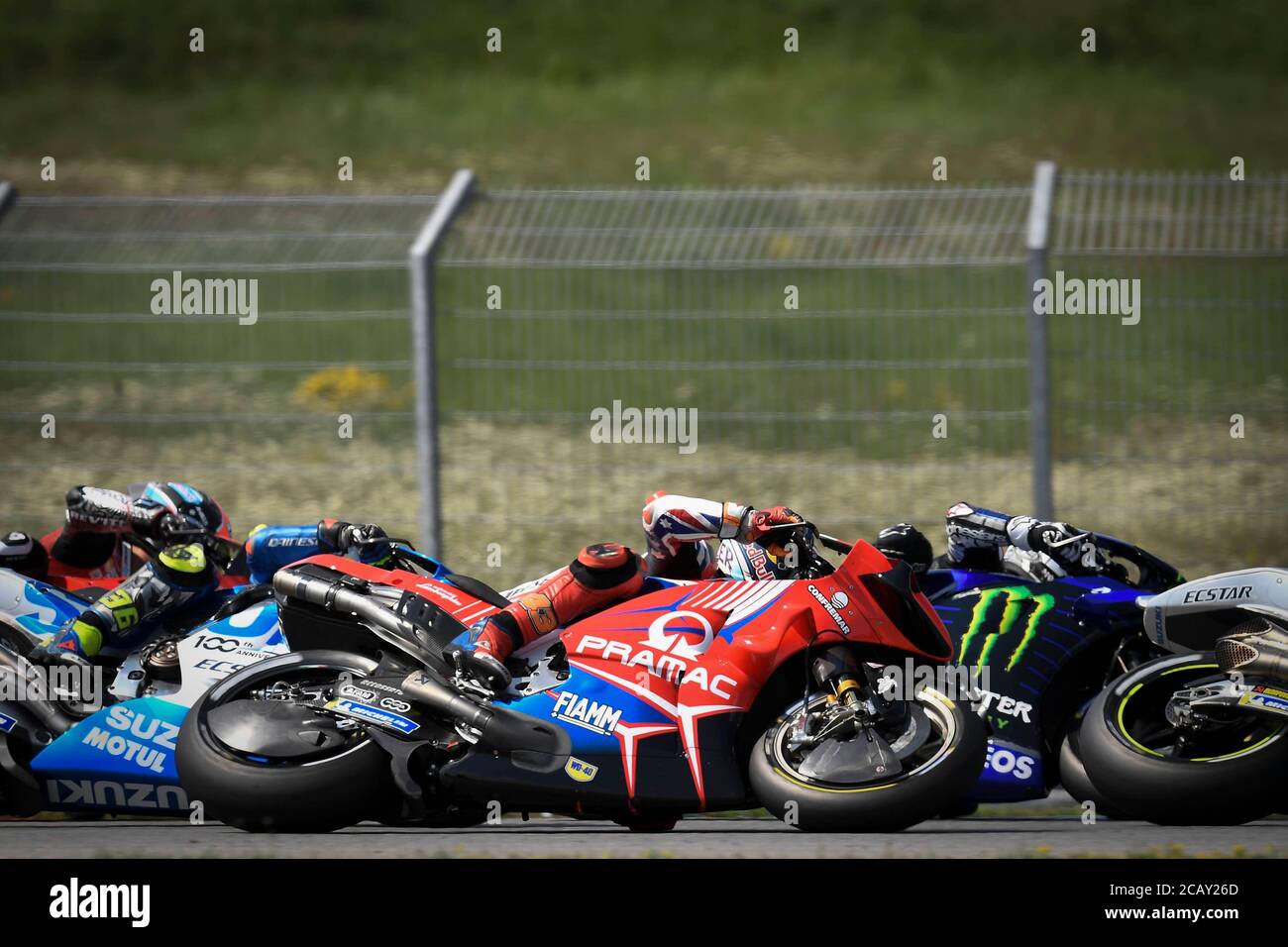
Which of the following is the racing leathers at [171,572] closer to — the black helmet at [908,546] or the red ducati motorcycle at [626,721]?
the red ducati motorcycle at [626,721]

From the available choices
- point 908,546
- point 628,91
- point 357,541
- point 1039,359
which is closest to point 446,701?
point 357,541

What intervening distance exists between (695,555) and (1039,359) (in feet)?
9.91

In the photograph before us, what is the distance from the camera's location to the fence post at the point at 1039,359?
8805 mm

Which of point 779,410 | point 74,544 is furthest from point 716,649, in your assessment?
point 779,410

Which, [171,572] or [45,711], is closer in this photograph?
[45,711]

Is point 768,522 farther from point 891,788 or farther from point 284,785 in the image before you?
point 284,785

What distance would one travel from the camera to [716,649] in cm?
563

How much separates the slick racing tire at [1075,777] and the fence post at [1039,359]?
2.70 metres

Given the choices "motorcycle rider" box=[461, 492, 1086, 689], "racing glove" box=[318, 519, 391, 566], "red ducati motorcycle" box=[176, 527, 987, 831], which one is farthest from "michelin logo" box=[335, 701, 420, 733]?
"racing glove" box=[318, 519, 391, 566]

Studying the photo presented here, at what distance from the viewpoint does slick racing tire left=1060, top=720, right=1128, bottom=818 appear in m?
6.04

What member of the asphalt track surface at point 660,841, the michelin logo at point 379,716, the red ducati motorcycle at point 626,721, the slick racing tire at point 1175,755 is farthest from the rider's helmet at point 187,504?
the slick racing tire at point 1175,755

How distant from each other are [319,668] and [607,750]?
88 centimetres

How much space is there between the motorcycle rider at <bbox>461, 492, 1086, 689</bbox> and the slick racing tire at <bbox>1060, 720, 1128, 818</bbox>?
0.57m

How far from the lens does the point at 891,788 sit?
527 centimetres
